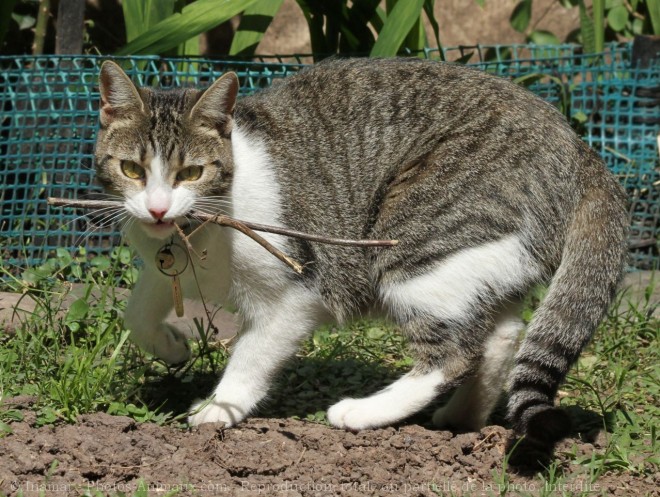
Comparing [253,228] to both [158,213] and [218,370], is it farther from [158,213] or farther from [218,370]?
[218,370]

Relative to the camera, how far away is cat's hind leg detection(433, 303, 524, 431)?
3.95m

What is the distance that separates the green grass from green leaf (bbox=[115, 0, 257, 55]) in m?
1.15

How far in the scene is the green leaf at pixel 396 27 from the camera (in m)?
5.43

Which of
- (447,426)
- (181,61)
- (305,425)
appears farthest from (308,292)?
(181,61)

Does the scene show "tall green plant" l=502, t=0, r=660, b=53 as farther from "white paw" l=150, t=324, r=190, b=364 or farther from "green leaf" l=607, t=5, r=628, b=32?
"white paw" l=150, t=324, r=190, b=364

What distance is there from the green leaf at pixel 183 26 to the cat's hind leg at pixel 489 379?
2528 millimetres

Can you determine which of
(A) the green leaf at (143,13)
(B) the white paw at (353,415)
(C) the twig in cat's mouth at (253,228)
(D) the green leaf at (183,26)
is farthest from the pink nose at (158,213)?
(A) the green leaf at (143,13)

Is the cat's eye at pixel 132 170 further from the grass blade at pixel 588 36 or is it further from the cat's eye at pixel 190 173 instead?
the grass blade at pixel 588 36

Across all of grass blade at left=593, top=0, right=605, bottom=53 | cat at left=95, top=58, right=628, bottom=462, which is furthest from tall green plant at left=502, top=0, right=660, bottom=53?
cat at left=95, top=58, right=628, bottom=462

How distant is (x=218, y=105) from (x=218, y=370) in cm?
129

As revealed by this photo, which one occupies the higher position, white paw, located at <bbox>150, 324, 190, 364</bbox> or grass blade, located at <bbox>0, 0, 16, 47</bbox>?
grass blade, located at <bbox>0, 0, 16, 47</bbox>

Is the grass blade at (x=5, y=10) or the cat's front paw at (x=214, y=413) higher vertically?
the grass blade at (x=5, y=10)

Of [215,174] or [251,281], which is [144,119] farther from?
[251,281]

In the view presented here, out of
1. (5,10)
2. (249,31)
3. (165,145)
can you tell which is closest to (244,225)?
(165,145)
